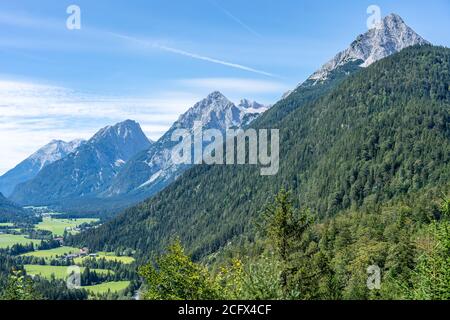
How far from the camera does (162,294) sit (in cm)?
4403

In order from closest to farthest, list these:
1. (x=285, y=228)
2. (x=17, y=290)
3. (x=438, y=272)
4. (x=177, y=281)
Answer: (x=438, y=272) < (x=177, y=281) < (x=285, y=228) < (x=17, y=290)

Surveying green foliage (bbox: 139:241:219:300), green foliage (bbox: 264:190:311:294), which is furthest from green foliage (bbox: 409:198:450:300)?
green foliage (bbox: 139:241:219:300)

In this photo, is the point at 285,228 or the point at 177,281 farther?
the point at 285,228

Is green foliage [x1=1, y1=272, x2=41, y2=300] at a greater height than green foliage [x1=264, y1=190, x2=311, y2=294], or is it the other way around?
green foliage [x1=264, y1=190, x2=311, y2=294]

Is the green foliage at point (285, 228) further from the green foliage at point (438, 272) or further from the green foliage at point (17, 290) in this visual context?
the green foliage at point (17, 290)

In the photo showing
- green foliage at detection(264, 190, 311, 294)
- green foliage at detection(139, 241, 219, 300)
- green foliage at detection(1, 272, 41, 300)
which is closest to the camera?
green foliage at detection(139, 241, 219, 300)

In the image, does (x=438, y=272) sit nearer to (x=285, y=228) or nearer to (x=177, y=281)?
(x=285, y=228)

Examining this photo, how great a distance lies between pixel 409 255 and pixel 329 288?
4711 centimetres

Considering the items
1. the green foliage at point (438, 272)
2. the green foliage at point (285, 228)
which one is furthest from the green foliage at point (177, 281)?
the green foliage at point (438, 272)

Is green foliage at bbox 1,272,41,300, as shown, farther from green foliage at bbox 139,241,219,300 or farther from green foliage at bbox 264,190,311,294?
green foliage at bbox 264,190,311,294

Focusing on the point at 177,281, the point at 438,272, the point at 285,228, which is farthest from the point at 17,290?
the point at 438,272

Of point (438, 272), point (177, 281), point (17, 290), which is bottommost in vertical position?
point (17, 290)
